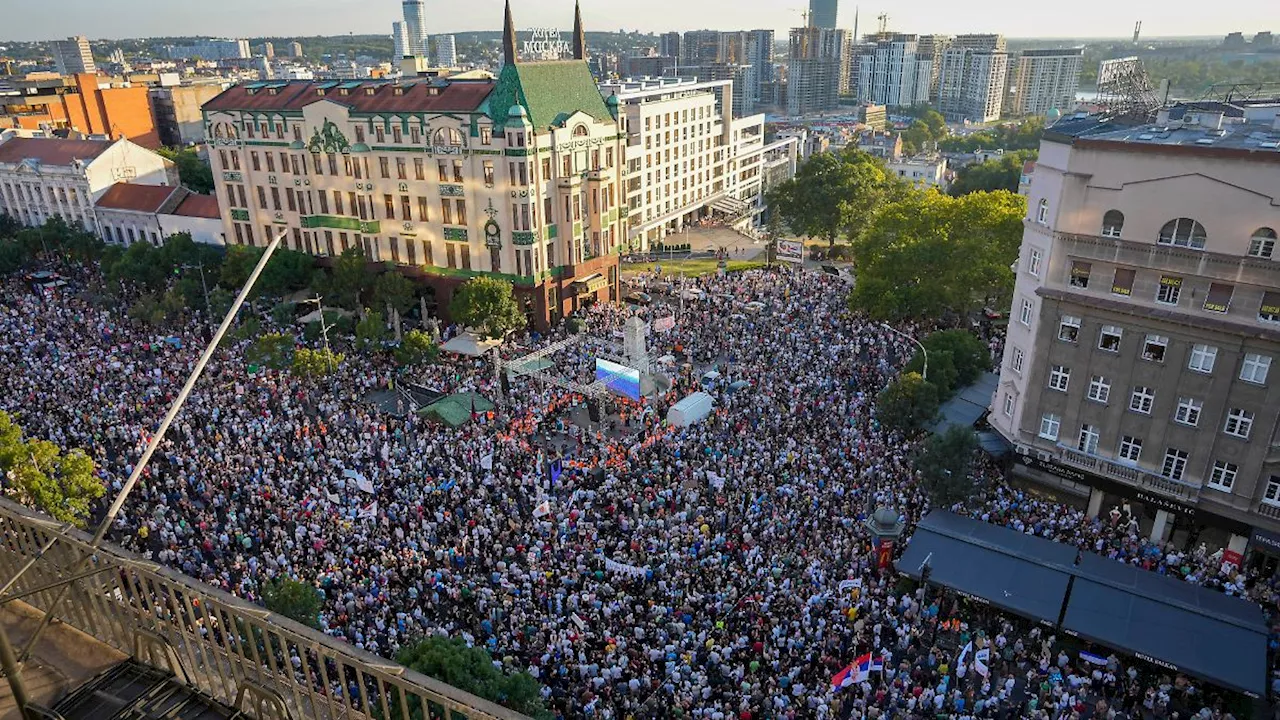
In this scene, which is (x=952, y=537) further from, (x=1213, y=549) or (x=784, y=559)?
(x=1213, y=549)

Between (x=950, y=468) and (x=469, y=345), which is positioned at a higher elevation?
(x=950, y=468)

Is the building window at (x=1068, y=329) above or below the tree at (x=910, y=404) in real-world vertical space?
above

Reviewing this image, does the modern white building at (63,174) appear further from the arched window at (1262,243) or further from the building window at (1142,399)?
the arched window at (1262,243)

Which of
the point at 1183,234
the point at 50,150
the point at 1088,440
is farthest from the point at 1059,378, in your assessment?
the point at 50,150

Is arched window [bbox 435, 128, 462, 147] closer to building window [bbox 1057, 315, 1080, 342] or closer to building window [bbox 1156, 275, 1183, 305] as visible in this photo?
building window [bbox 1057, 315, 1080, 342]

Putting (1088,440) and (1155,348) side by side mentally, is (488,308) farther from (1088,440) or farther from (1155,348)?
(1155,348)

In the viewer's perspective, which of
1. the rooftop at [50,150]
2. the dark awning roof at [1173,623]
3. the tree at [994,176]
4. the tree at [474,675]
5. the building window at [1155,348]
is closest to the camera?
the tree at [474,675]

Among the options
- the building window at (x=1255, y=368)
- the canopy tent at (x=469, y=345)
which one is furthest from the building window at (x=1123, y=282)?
the canopy tent at (x=469, y=345)

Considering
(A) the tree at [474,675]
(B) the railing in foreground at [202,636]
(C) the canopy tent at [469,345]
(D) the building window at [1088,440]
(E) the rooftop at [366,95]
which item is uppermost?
(E) the rooftop at [366,95]
